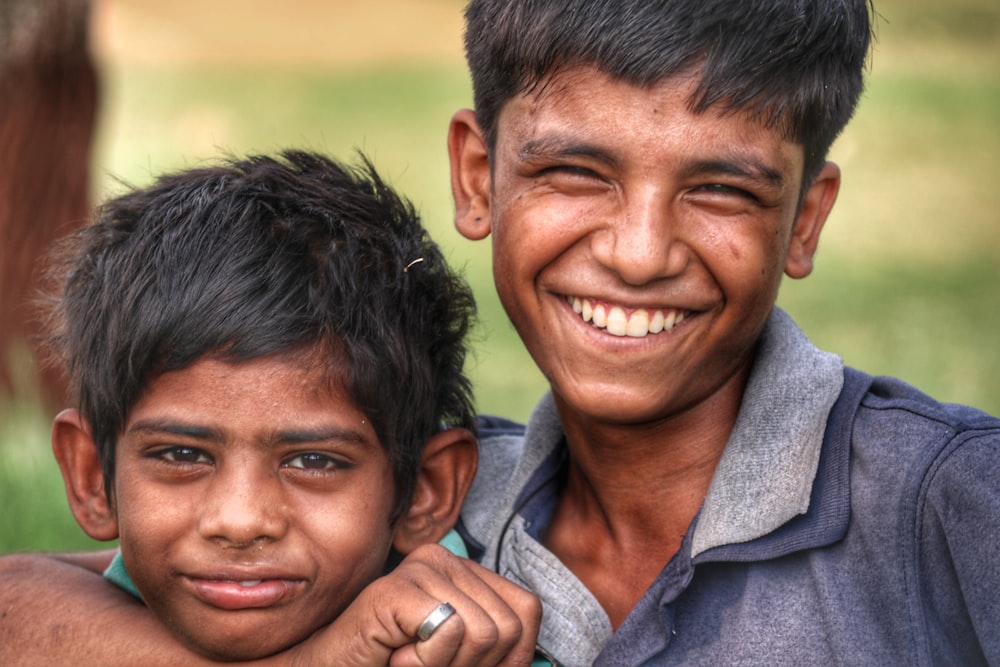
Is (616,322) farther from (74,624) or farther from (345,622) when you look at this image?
(74,624)

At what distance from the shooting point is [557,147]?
2.62 m

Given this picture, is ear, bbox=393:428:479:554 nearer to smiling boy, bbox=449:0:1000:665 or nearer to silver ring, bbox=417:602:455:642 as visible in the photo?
smiling boy, bbox=449:0:1000:665

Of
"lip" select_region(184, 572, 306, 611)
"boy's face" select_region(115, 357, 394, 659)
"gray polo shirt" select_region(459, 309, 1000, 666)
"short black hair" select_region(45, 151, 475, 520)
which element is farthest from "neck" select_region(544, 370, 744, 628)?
"lip" select_region(184, 572, 306, 611)

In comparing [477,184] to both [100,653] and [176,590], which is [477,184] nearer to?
[176,590]

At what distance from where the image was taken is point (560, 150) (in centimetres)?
261

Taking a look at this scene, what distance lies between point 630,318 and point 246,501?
791 millimetres

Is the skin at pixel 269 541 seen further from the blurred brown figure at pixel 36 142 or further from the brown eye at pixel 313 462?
the blurred brown figure at pixel 36 142

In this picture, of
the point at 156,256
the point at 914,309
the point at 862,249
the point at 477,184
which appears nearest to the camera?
the point at 156,256

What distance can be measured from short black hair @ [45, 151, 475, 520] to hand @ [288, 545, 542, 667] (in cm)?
34

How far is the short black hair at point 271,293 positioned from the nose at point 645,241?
1.73 feet

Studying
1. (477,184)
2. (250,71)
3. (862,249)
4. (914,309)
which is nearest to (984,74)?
(862,249)

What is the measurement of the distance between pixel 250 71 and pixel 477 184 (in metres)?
13.6

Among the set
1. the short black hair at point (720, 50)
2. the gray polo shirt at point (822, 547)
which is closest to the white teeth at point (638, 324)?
the gray polo shirt at point (822, 547)

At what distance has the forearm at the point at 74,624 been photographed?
2.79m
